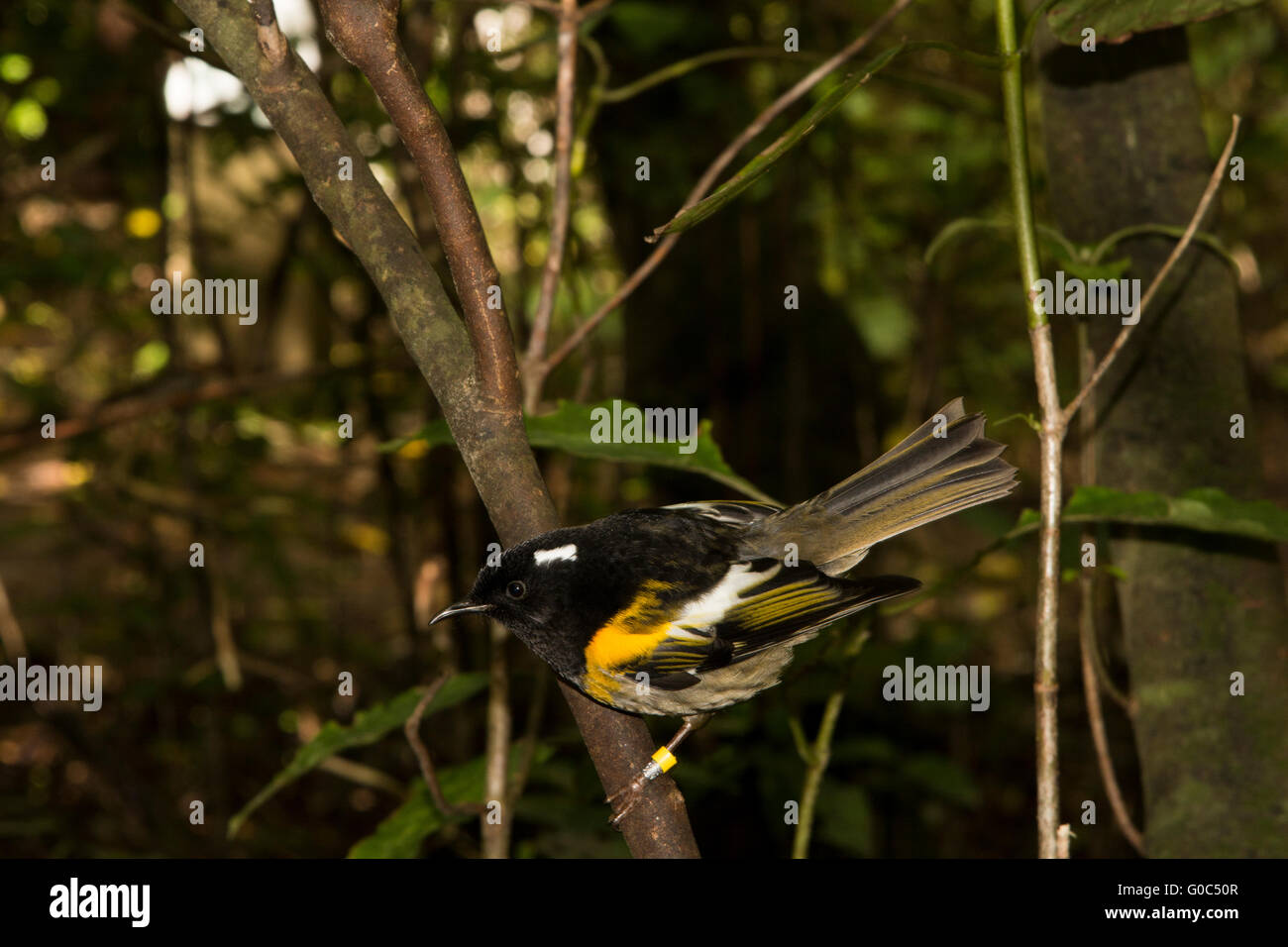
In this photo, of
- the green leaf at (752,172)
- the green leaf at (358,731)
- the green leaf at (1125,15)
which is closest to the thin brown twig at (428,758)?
the green leaf at (358,731)

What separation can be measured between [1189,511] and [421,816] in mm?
1719

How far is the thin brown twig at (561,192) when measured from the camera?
7.21 feet

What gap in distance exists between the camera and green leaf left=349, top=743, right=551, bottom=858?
88.5 inches

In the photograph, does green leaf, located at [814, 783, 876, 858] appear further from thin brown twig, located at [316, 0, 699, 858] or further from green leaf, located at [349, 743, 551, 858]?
thin brown twig, located at [316, 0, 699, 858]

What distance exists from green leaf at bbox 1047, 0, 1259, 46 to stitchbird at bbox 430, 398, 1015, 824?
67cm

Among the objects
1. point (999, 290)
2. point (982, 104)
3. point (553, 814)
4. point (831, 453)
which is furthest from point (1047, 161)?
point (999, 290)

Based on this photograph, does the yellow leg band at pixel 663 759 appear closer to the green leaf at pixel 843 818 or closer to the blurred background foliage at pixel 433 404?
the blurred background foliage at pixel 433 404

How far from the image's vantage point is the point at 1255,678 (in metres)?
2.31

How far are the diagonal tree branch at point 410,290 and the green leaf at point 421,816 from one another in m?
0.88

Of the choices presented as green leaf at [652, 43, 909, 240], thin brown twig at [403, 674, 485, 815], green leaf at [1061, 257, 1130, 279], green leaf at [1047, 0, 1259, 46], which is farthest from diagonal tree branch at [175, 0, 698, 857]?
green leaf at [1061, 257, 1130, 279]

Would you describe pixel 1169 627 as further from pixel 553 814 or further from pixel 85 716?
pixel 85 716

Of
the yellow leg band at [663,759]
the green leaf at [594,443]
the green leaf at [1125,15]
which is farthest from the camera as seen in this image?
the green leaf at [594,443]

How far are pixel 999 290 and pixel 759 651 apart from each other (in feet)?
18.5

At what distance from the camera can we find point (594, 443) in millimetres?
1999
